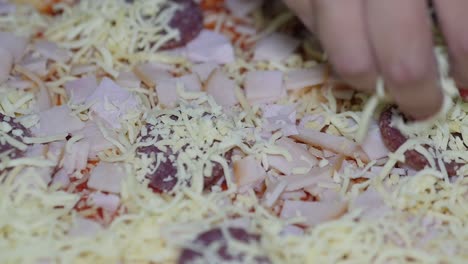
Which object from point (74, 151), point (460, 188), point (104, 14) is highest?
point (104, 14)

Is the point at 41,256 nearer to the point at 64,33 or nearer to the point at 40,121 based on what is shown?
the point at 40,121

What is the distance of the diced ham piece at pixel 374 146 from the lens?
1237mm

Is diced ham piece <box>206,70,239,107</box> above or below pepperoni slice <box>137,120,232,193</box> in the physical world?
above

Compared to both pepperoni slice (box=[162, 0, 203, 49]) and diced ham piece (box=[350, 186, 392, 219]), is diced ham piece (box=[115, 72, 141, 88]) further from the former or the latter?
diced ham piece (box=[350, 186, 392, 219])

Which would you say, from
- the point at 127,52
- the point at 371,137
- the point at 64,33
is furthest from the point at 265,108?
the point at 64,33

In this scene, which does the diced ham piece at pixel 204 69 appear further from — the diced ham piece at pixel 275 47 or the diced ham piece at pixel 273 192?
the diced ham piece at pixel 273 192

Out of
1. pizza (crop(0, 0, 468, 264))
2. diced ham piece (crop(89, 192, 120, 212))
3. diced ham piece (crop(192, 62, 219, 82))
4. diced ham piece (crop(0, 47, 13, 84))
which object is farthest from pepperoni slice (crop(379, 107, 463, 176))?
diced ham piece (crop(0, 47, 13, 84))

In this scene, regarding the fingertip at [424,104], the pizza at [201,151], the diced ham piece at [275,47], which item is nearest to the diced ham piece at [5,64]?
the pizza at [201,151]

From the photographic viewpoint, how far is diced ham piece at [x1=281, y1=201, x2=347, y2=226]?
3.67 feet

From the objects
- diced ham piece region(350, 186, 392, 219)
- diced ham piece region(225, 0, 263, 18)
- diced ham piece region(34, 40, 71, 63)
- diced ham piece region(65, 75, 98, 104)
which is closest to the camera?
diced ham piece region(350, 186, 392, 219)

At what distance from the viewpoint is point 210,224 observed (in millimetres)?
1085

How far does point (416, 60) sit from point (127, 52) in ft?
1.99

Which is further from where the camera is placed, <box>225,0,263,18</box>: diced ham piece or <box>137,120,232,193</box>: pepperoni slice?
<box>225,0,263,18</box>: diced ham piece

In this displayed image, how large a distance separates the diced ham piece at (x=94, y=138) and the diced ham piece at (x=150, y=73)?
0.16 metres
